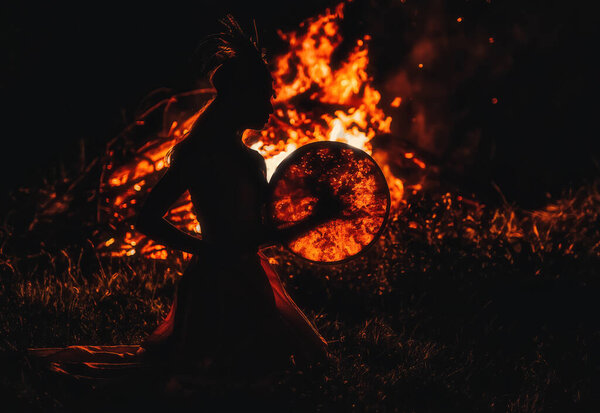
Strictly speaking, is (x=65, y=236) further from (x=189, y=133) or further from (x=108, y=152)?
(x=189, y=133)

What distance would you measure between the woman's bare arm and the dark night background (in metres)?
2.97

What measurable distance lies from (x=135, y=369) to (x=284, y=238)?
0.94 metres

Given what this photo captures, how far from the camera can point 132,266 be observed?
5047mm

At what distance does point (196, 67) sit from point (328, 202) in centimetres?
328

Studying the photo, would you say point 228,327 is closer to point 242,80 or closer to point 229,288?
point 229,288

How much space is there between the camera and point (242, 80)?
2990mm

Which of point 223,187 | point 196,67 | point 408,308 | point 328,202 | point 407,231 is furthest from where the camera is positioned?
point 196,67

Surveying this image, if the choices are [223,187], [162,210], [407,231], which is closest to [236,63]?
[223,187]

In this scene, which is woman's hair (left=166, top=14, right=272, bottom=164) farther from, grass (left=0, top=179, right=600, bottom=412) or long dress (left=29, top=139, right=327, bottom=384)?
grass (left=0, top=179, right=600, bottom=412)

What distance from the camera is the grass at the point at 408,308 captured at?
346 cm

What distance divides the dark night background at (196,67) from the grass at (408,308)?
2.15 feet

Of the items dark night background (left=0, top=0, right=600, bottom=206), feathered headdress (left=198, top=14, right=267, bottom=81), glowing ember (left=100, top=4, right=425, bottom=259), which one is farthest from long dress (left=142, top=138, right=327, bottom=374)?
dark night background (left=0, top=0, right=600, bottom=206)

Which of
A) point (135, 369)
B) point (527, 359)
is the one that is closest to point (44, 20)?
point (135, 369)

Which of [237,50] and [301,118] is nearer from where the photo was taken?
[237,50]
